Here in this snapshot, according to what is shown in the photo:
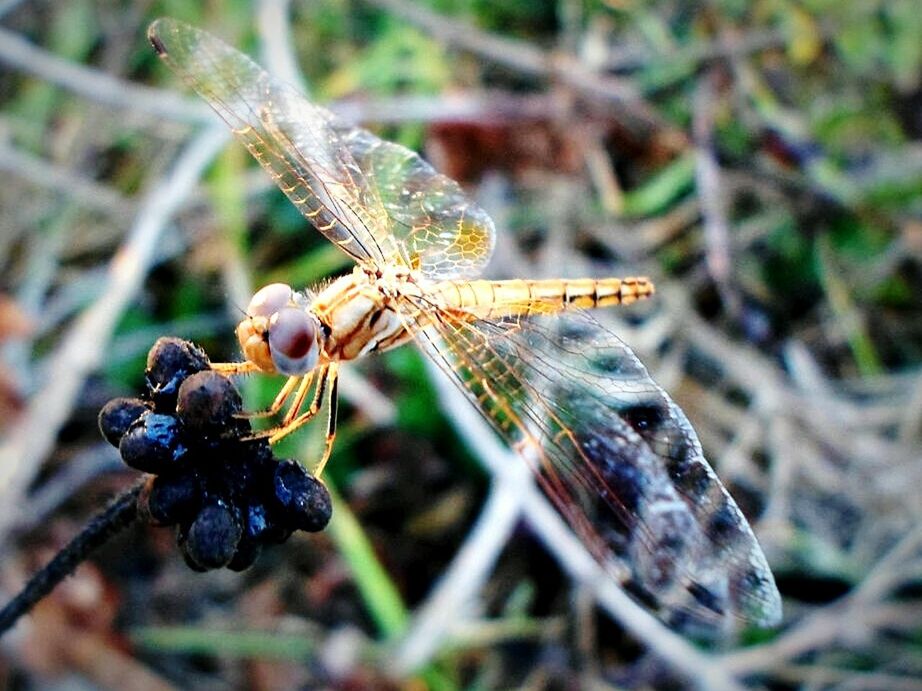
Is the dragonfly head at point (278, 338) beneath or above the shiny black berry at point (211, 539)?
above

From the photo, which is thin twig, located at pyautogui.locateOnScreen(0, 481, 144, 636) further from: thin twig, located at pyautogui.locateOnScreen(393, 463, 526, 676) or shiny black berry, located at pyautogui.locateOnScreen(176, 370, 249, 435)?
thin twig, located at pyautogui.locateOnScreen(393, 463, 526, 676)

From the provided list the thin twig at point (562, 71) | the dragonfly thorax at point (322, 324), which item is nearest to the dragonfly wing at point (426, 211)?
the dragonfly thorax at point (322, 324)

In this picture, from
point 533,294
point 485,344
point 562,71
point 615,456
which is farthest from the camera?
point 562,71

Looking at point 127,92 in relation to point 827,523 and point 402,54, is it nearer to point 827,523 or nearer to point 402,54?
point 402,54

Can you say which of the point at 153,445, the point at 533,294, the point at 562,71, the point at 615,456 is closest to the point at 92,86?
the point at 562,71

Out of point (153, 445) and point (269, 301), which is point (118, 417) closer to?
point (153, 445)

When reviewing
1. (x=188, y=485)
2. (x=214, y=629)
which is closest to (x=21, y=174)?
(x=214, y=629)

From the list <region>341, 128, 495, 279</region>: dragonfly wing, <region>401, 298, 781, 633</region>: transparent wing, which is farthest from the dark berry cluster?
<region>341, 128, 495, 279</region>: dragonfly wing

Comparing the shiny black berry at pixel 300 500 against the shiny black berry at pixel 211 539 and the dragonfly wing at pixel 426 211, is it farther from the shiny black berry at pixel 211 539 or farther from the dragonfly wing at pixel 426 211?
the dragonfly wing at pixel 426 211
